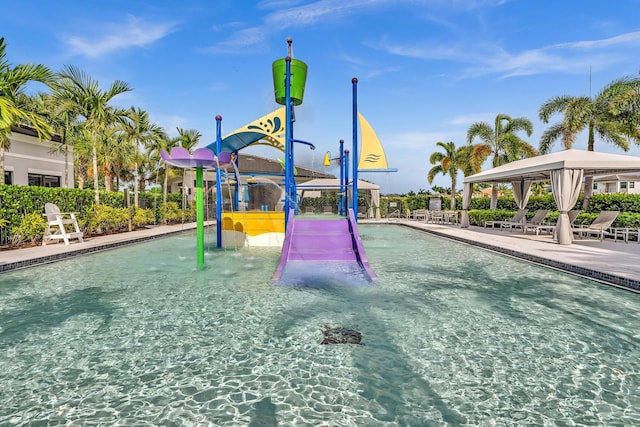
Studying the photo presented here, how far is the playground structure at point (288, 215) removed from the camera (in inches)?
315

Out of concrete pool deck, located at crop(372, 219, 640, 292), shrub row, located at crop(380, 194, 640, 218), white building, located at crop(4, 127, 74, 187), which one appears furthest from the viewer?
white building, located at crop(4, 127, 74, 187)

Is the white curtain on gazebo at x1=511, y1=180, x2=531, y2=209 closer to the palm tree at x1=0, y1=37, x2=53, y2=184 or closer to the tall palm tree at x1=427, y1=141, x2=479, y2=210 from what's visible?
the tall palm tree at x1=427, y1=141, x2=479, y2=210

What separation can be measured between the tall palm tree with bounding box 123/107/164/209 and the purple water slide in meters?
12.9

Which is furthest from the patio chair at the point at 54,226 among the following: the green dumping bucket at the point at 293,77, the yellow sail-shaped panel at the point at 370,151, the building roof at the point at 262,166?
the building roof at the point at 262,166

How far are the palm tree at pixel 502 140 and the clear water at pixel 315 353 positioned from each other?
2014 centimetres

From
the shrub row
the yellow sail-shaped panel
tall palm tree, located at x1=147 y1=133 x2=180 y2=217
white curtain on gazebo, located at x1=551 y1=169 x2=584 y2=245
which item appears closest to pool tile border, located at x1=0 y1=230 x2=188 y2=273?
the yellow sail-shaped panel

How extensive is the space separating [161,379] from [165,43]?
15585 mm

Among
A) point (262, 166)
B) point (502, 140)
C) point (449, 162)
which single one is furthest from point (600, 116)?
point (262, 166)

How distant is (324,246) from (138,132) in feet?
50.9

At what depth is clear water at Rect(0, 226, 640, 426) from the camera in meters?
2.64

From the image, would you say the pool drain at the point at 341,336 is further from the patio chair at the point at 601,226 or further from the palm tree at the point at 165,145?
the palm tree at the point at 165,145

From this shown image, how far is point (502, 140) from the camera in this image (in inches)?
963

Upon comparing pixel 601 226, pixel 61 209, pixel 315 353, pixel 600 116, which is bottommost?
pixel 315 353

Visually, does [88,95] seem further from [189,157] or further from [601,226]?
[601,226]
